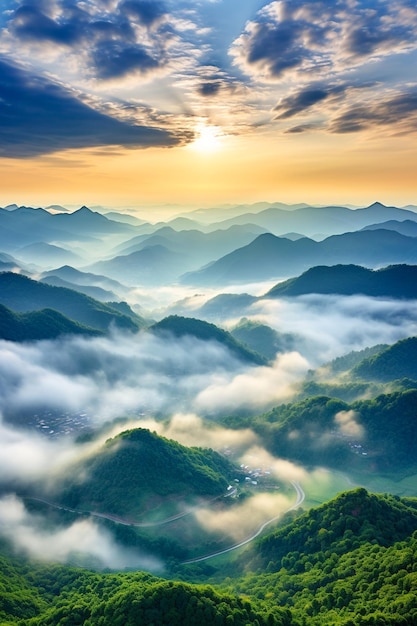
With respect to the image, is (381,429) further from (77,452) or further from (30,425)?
(30,425)

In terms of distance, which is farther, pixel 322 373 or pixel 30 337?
pixel 322 373

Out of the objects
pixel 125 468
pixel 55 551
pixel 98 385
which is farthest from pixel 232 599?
pixel 98 385

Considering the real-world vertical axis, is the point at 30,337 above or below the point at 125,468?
above

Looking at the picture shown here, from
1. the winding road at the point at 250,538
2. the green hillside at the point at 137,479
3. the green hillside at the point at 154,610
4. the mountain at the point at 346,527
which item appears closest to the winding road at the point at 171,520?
the winding road at the point at 250,538

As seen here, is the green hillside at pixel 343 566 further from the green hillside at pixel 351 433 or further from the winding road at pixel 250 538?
the green hillside at pixel 351 433

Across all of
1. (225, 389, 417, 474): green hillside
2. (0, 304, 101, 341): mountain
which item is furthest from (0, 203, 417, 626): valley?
(0, 304, 101, 341): mountain

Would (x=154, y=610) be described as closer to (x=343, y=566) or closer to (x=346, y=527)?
(x=343, y=566)

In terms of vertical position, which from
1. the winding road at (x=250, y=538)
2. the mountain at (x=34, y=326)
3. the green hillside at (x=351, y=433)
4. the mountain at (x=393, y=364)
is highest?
the mountain at (x=34, y=326)
